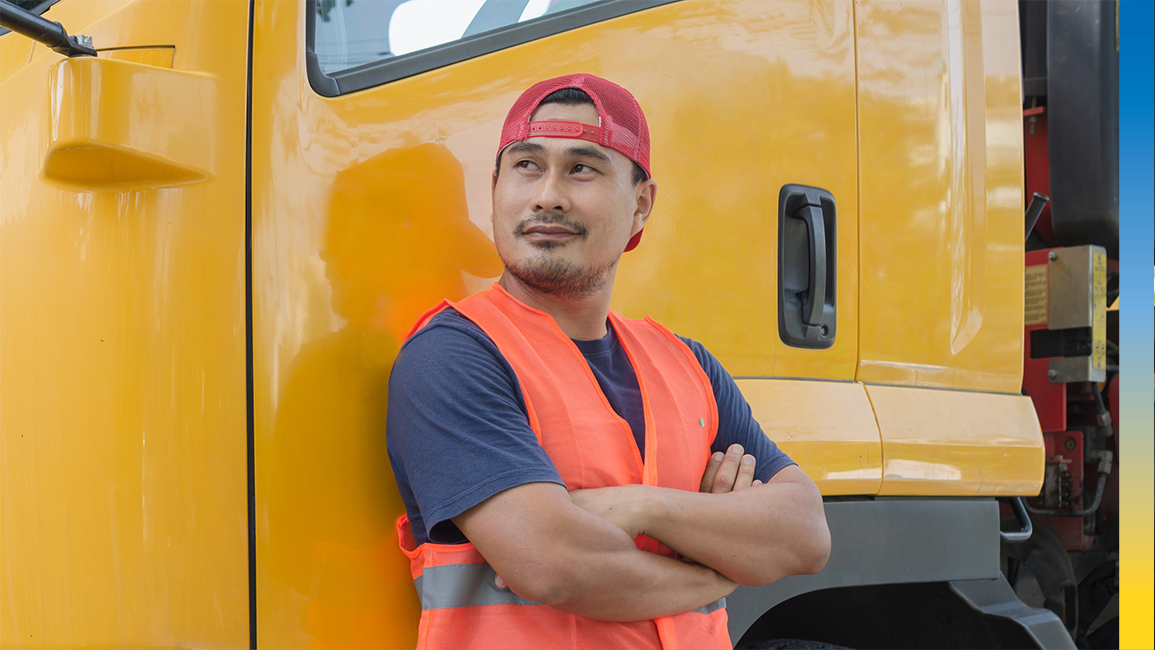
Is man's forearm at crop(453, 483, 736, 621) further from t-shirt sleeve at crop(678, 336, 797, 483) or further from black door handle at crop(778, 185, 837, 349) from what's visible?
black door handle at crop(778, 185, 837, 349)

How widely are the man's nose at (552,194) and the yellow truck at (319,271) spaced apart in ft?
0.39

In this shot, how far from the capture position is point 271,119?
1.47 metres

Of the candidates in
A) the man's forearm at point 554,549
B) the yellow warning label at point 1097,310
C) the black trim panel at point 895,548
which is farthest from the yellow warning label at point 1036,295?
the man's forearm at point 554,549

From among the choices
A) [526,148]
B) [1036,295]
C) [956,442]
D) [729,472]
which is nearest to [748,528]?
[729,472]

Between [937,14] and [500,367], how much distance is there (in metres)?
1.53

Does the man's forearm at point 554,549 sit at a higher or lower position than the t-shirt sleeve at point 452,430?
lower

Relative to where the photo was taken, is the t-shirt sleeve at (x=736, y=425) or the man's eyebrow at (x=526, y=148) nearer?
the man's eyebrow at (x=526, y=148)

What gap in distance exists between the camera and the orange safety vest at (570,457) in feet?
4.78

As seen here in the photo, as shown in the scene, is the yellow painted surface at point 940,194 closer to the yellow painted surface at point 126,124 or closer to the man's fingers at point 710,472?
the man's fingers at point 710,472

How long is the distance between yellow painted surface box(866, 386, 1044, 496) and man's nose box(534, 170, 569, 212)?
90 cm

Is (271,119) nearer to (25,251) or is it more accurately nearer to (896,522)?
(25,251)

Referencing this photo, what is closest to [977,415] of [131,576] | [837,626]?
[837,626]

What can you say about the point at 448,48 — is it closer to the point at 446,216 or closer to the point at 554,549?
the point at 446,216

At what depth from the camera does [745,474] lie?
5.69 feet
